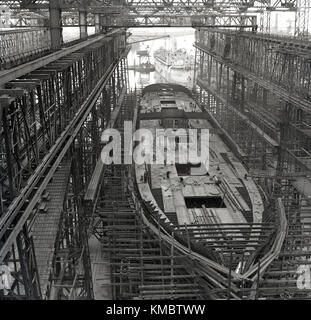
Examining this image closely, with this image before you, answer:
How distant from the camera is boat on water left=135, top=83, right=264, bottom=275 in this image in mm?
14766

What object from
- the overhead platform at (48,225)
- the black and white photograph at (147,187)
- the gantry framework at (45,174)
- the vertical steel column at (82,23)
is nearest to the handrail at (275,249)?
the black and white photograph at (147,187)

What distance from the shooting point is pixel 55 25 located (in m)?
20.8

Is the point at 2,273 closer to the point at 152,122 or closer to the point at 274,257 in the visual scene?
the point at 274,257

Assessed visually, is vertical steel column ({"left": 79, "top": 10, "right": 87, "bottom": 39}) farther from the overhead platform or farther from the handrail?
the handrail

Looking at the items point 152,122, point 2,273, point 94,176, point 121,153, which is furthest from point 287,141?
point 2,273

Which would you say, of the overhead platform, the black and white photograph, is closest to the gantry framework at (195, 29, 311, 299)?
the black and white photograph

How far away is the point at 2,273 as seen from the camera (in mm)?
10141

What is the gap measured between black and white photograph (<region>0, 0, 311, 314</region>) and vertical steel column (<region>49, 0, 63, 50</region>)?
0.21 ft

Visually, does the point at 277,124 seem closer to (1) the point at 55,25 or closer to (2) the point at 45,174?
(1) the point at 55,25

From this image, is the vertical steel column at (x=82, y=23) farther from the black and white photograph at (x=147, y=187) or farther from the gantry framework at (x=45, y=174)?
the gantry framework at (x=45, y=174)

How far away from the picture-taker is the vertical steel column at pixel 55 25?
20703 millimetres
